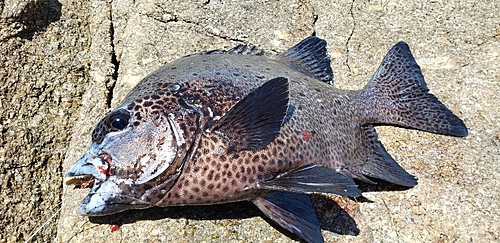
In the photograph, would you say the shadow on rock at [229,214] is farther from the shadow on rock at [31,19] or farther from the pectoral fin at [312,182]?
the shadow on rock at [31,19]

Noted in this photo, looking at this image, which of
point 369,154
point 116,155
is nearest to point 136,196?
point 116,155

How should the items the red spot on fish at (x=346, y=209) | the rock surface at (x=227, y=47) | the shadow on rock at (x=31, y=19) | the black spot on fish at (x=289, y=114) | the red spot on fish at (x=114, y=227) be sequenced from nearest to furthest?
the black spot on fish at (x=289, y=114) → the red spot on fish at (x=114, y=227) → the rock surface at (x=227, y=47) → the red spot on fish at (x=346, y=209) → the shadow on rock at (x=31, y=19)

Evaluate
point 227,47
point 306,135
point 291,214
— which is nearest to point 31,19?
point 227,47

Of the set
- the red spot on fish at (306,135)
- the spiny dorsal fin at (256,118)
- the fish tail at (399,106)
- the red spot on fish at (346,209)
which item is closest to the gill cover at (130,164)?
the spiny dorsal fin at (256,118)

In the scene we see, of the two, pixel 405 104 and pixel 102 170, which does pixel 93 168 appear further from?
pixel 405 104

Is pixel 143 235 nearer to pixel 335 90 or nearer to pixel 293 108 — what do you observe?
pixel 293 108

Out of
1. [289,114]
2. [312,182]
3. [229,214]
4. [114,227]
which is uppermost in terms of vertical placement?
[289,114]

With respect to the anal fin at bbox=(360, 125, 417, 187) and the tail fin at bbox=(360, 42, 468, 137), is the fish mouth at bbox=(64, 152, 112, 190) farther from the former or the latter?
the tail fin at bbox=(360, 42, 468, 137)
